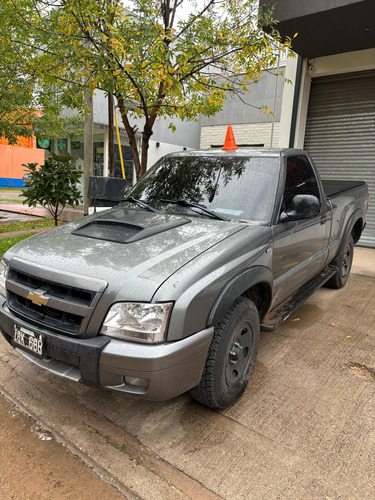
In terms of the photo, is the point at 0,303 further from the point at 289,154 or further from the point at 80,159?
the point at 80,159

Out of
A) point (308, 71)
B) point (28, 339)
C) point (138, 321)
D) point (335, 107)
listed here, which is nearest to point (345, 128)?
point (335, 107)

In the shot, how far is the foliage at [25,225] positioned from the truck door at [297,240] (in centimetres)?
722

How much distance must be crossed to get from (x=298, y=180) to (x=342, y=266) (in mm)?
2150

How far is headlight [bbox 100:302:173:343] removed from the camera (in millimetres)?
2039

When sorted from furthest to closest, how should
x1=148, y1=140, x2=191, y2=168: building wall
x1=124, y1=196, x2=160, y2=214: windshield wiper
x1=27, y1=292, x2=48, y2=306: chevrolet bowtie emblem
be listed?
x1=148, y1=140, x2=191, y2=168: building wall
x1=124, y1=196, x2=160, y2=214: windshield wiper
x1=27, y1=292, x2=48, y2=306: chevrolet bowtie emblem

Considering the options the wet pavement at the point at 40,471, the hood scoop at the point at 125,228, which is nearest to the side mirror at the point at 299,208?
the hood scoop at the point at 125,228

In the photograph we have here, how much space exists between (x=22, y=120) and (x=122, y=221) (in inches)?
368

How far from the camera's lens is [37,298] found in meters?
2.31

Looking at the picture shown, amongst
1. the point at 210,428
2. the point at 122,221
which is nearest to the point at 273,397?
the point at 210,428

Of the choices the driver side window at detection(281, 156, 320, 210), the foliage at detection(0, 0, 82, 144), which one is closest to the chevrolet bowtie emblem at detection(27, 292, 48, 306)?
the driver side window at detection(281, 156, 320, 210)

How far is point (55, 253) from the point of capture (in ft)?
8.18

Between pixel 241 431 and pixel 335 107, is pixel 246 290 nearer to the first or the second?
pixel 241 431

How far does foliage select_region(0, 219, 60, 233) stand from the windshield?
21.1 feet

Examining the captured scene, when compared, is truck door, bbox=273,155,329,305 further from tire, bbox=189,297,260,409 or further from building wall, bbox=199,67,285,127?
building wall, bbox=199,67,285,127
